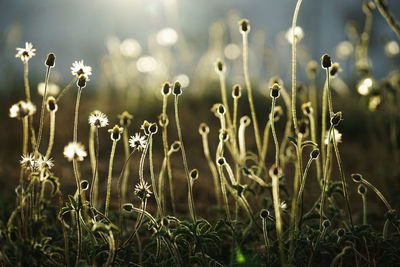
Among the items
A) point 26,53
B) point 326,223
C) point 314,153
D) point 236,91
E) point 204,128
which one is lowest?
point 326,223

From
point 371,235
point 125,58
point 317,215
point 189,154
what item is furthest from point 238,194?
point 125,58

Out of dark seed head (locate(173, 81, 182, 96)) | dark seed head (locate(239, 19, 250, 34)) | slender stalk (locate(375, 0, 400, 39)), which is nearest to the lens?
slender stalk (locate(375, 0, 400, 39))

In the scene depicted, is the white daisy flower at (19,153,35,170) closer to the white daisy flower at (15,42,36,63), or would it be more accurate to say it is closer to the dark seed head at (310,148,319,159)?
the white daisy flower at (15,42,36,63)

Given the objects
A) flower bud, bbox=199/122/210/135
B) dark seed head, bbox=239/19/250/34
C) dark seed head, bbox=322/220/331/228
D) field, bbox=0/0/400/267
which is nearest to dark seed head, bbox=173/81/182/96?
field, bbox=0/0/400/267

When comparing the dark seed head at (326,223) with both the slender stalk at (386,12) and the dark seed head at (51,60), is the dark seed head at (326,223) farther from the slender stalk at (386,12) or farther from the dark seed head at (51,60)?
the dark seed head at (51,60)

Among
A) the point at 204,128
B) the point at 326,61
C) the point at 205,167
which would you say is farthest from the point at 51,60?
the point at 205,167

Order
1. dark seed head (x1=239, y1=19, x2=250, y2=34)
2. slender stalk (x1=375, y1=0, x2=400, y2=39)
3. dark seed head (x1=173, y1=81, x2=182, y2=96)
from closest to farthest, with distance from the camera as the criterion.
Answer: slender stalk (x1=375, y1=0, x2=400, y2=39)
dark seed head (x1=173, y1=81, x2=182, y2=96)
dark seed head (x1=239, y1=19, x2=250, y2=34)

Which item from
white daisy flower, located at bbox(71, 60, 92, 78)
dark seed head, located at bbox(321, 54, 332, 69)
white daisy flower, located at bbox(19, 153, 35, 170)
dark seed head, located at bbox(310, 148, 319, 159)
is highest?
white daisy flower, located at bbox(71, 60, 92, 78)

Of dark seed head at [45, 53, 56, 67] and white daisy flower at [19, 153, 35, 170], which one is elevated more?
dark seed head at [45, 53, 56, 67]

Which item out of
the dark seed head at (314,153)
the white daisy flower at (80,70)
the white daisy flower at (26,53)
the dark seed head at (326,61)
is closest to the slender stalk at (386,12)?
the dark seed head at (326,61)

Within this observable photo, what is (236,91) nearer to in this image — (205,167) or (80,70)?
(80,70)
